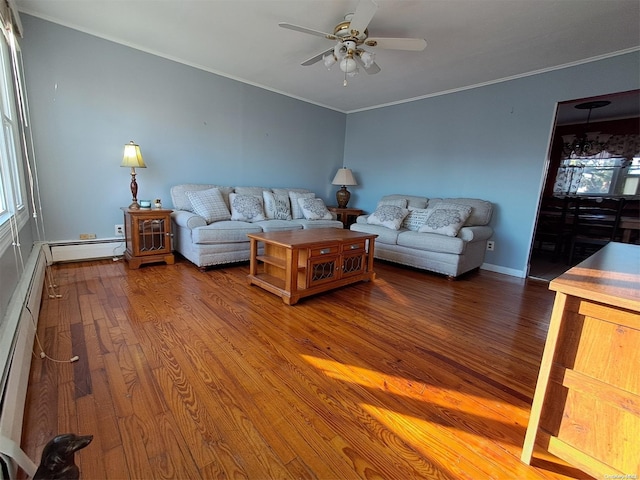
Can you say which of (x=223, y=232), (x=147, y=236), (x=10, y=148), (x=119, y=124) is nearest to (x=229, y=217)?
(x=223, y=232)

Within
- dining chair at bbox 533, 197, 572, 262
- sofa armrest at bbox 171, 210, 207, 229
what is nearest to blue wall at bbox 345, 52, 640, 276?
dining chair at bbox 533, 197, 572, 262

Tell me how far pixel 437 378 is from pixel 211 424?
44.0 inches

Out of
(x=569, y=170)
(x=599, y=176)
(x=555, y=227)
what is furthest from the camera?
(x=569, y=170)

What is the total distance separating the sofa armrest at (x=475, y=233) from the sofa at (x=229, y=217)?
167 cm

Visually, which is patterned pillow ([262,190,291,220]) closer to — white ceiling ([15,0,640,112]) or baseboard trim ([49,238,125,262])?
white ceiling ([15,0,640,112])

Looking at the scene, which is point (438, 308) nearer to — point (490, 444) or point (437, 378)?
point (437, 378)

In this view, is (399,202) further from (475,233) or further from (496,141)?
(496,141)

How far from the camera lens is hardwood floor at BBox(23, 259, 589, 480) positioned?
103 cm

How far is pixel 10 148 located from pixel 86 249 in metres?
1.18

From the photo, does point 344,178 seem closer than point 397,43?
No

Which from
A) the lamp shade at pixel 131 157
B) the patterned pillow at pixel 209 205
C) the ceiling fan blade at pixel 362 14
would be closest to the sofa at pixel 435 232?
the patterned pillow at pixel 209 205

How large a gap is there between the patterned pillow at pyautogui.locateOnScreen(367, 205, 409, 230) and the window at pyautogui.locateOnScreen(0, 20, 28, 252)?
135 inches

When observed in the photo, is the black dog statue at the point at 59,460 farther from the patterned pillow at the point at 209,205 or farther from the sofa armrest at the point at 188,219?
the patterned pillow at the point at 209,205

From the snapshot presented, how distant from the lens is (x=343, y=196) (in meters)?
5.07
